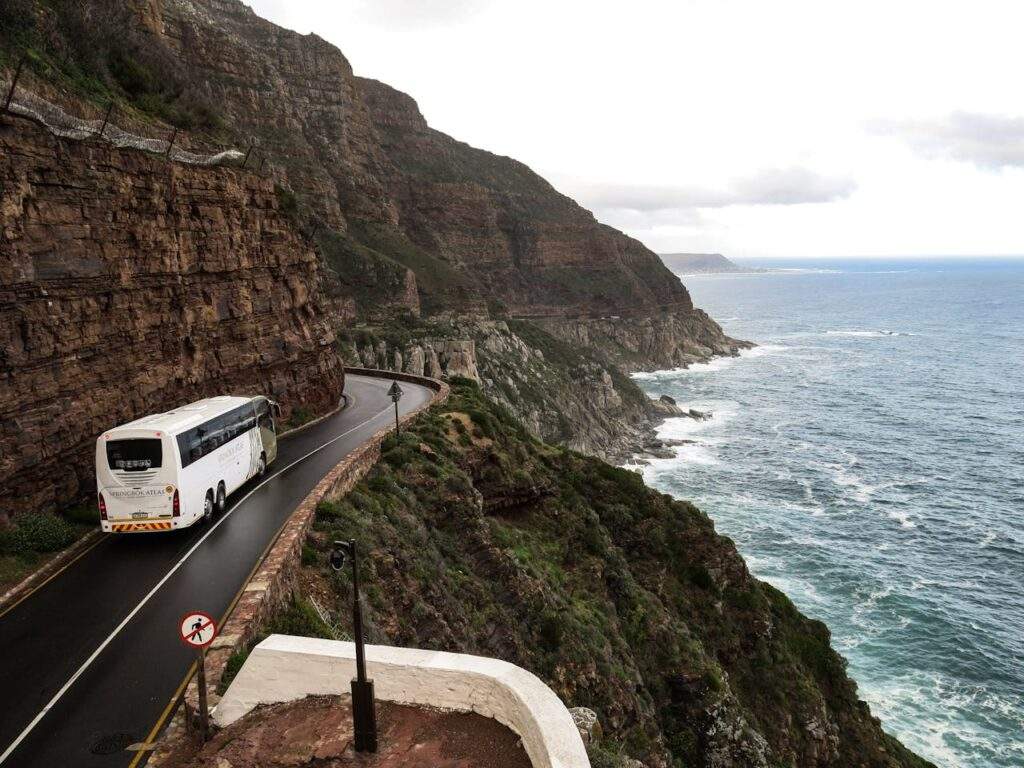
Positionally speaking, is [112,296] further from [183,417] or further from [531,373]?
[531,373]

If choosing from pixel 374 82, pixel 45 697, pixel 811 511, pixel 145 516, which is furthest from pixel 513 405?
pixel 374 82

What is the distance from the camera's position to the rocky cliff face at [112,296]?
15312 mm

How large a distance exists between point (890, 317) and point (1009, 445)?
485 feet

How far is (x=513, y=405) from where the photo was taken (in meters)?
69.8

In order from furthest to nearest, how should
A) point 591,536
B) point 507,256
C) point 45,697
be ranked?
point 507,256, point 591,536, point 45,697

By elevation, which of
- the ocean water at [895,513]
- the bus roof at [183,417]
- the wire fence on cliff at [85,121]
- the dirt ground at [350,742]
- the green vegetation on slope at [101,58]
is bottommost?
the ocean water at [895,513]

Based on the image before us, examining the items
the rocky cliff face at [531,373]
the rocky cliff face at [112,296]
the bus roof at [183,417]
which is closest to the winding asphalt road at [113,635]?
the bus roof at [183,417]

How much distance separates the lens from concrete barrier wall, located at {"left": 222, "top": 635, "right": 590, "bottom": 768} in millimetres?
7793

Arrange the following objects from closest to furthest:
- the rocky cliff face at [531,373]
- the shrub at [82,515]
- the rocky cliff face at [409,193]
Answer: the shrub at [82,515]
the rocky cliff face at [531,373]
the rocky cliff face at [409,193]

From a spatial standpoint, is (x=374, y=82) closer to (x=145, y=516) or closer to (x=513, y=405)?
(x=513, y=405)

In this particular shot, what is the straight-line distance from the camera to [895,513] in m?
49.0

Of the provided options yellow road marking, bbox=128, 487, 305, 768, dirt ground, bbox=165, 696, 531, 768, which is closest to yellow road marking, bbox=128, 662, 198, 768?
yellow road marking, bbox=128, 487, 305, 768

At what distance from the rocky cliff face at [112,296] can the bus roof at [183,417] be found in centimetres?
164

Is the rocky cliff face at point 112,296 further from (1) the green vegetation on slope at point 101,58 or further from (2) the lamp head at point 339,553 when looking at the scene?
(2) the lamp head at point 339,553
